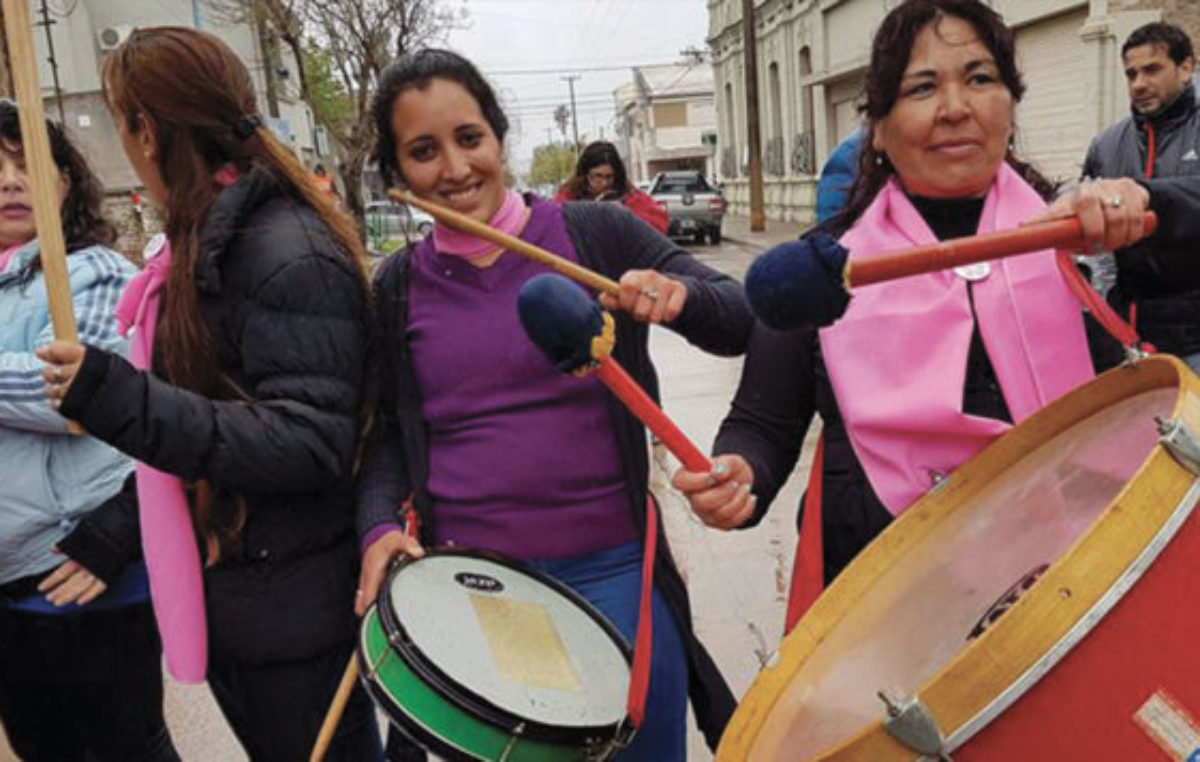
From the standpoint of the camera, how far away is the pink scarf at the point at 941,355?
1.34 meters

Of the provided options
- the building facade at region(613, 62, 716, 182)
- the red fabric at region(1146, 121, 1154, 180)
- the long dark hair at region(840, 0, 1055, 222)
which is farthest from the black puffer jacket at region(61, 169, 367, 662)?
the building facade at region(613, 62, 716, 182)

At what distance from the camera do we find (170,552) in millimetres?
1775

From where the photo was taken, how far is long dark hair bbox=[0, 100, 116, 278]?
2.22m

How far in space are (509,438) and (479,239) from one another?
1.17 ft

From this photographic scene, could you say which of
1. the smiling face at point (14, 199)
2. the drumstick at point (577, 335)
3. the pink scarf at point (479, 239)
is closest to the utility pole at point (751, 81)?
the smiling face at point (14, 199)

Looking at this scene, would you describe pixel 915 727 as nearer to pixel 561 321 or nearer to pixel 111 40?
pixel 561 321

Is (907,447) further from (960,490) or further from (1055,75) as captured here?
(1055,75)

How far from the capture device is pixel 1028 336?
134 centimetres

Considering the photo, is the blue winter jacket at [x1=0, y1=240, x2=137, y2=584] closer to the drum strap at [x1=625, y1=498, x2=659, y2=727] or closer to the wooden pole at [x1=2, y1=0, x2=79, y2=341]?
the wooden pole at [x1=2, y1=0, x2=79, y2=341]

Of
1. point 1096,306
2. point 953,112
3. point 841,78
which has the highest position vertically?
point 841,78

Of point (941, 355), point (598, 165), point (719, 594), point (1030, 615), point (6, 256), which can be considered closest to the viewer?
point (1030, 615)

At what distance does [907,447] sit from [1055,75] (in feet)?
43.3

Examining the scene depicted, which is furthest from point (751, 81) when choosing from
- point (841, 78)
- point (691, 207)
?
point (691, 207)

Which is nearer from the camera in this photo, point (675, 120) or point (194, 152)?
point (194, 152)
